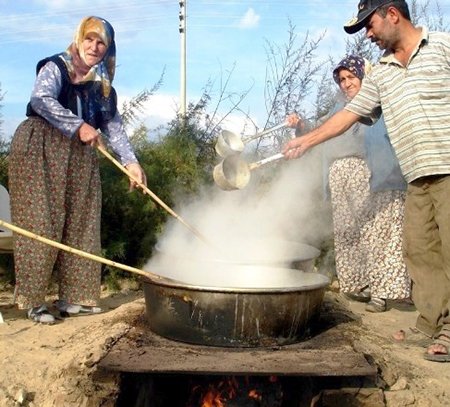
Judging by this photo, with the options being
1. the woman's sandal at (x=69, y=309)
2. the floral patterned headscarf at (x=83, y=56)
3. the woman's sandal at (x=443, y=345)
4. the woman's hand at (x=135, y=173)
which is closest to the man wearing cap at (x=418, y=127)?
the woman's sandal at (x=443, y=345)

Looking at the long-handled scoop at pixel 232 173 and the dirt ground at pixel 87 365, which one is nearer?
the dirt ground at pixel 87 365

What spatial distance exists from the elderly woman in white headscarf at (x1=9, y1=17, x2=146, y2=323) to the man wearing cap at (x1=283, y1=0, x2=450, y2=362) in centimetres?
145

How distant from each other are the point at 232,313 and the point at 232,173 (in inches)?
70.8

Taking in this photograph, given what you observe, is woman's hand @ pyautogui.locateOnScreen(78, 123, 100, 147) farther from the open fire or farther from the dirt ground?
the open fire

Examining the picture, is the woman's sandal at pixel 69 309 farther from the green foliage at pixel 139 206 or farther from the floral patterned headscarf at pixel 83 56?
the floral patterned headscarf at pixel 83 56

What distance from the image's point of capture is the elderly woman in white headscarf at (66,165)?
4.03 m

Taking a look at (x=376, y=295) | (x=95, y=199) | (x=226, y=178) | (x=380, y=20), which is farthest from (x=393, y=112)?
(x=95, y=199)

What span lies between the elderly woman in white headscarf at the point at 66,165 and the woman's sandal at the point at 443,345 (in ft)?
7.35

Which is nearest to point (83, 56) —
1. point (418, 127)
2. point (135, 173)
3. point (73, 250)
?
point (135, 173)

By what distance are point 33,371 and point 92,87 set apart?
201 centimetres

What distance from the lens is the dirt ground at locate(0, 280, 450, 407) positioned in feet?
9.29

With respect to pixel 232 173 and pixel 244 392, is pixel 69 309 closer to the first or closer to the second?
pixel 232 173

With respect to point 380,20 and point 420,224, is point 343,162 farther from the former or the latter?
point 380,20

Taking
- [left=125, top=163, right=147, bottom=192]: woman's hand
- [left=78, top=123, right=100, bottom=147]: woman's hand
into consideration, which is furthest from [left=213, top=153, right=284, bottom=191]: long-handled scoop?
[left=78, top=123, right=100, bottom=147]: woman's hand
